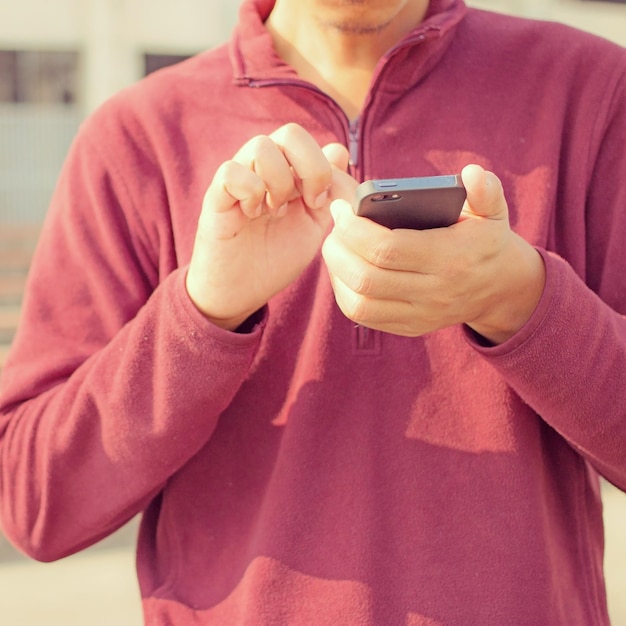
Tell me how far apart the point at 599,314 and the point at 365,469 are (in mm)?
359

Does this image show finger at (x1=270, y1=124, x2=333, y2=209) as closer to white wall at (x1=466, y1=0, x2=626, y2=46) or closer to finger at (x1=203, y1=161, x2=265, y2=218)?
finger at (x1=203, y1=161, x2=265, y2=218)

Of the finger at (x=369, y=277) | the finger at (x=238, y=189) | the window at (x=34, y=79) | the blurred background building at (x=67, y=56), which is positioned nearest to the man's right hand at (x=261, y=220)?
the finger at (x=238, y=189)

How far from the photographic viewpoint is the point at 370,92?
134 centimetres

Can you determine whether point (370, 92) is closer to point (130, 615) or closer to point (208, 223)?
point (208, 223)

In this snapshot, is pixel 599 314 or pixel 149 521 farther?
pixel 149 521

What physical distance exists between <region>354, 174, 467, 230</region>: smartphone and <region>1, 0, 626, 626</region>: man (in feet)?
0.39

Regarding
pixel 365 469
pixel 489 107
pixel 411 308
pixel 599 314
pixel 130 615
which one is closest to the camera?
pixel 411 308

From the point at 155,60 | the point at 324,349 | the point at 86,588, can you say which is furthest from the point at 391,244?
the point at 155,60

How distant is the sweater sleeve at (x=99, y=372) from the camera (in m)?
1.22

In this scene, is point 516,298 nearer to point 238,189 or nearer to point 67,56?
point 238,189

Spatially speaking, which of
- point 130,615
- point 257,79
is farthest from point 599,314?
point 130,615

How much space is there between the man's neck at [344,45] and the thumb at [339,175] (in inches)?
8.4

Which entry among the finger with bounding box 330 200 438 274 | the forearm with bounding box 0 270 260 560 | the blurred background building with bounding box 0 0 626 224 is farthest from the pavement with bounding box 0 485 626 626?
the blurred background building with bounding box 0 0 626 224

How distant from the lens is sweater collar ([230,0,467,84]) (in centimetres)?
134
